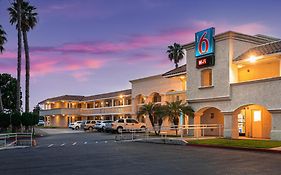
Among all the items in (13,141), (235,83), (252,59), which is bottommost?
(13,141)

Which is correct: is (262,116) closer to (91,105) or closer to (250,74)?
(250,74)

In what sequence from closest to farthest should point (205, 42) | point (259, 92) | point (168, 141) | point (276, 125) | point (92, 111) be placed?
point (276, 125)
point (259, 92)
point (168, 141)
point (205, 42)
point (92, 111)

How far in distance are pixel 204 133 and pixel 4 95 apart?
173 ft

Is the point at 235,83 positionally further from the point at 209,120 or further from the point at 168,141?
the point at 168,141

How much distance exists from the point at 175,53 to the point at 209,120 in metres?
43.7

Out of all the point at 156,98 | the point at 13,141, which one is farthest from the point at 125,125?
the point at 13,141

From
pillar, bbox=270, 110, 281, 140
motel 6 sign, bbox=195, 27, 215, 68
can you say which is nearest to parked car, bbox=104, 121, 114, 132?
motel 6 sign, bbox=195, 27, 215, 68

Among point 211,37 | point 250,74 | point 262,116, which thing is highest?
point 211,37

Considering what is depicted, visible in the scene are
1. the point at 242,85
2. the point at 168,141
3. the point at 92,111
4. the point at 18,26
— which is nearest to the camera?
the point at 168,141

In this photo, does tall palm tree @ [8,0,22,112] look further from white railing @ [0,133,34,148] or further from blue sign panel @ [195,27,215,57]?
blue sign panel @ [195,27,215,57]

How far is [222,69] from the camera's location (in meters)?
29.8

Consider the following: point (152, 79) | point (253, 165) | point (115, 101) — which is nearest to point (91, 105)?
point (115, 101)

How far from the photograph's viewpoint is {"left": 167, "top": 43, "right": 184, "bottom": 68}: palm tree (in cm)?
7638

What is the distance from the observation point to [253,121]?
30.4 metres
